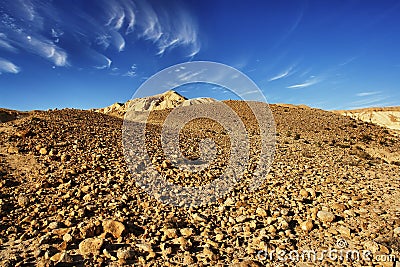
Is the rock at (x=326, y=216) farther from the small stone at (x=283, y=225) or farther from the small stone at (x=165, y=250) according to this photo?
the small stone at (x=165, y=250)

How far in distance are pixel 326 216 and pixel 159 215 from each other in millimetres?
3556

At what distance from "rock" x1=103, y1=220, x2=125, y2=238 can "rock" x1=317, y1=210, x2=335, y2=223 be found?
4.09 meters

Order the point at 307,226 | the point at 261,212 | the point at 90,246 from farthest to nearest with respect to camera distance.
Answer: the point at 261,212 < the point at 307,226 < the point at 90,246

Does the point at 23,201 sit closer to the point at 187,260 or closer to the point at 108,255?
the point at 108,255

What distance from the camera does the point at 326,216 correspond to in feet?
18.8

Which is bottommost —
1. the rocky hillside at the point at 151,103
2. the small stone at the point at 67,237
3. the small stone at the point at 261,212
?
the small stone at the point at 67,237

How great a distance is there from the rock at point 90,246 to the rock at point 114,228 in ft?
1.04

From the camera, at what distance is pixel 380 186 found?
7.80m

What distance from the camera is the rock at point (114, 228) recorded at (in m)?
4.83

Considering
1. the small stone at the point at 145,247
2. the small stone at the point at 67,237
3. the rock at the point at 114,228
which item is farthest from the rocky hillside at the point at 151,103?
the small stone at the point at 145,247

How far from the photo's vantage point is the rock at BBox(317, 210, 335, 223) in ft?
18.6

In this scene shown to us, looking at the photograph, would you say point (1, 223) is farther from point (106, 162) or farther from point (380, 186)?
point (380, 186)

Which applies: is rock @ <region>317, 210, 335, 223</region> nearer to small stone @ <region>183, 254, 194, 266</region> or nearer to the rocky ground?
the rocky ground

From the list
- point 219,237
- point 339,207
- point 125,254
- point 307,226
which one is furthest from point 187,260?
point 339,207
